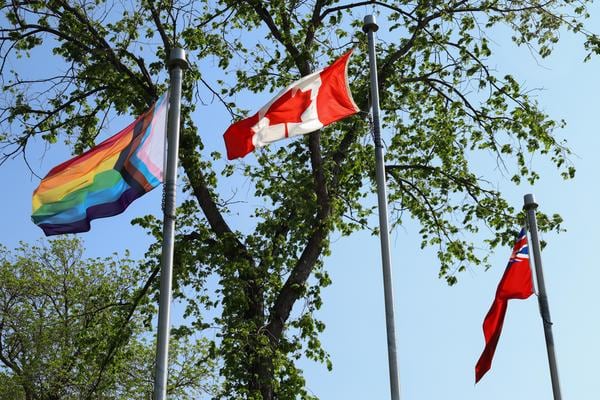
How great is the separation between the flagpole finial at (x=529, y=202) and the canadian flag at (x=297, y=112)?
500 cm

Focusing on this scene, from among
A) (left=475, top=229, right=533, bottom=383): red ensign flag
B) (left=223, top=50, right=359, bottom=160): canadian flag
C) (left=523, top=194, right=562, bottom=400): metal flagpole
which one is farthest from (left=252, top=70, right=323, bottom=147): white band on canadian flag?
(left=523, top=194, right=562, bottom=400): metal flagpole

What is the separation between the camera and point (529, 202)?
15.7 m

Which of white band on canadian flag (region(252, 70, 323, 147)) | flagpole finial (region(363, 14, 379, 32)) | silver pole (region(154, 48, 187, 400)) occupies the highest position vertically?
flagpole finial (region(363, 14, 379, 32))

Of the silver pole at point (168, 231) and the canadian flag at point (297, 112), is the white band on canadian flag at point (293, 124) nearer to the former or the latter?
the canadian flag at point (297, 112)

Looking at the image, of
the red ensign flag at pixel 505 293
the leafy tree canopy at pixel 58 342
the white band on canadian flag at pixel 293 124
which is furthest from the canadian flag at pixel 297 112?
the leafy tree canopy at pixel 58 342

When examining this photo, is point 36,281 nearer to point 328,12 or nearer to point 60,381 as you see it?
point 60,381

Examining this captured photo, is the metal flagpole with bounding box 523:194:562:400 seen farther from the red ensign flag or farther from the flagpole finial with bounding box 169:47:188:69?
the flagpole finial with bounding box 169:47:188:69

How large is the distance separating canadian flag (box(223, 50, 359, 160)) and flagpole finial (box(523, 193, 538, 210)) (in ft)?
16.4

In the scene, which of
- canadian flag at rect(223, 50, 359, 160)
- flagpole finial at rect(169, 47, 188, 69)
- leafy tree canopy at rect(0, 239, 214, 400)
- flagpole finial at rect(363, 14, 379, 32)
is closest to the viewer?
flagpole finial at rect(169, 47, 188, 69)

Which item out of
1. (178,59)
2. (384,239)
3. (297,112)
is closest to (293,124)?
(297,112)

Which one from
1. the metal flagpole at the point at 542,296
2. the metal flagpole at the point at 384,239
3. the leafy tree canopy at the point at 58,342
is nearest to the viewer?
the metal flagpole at the point at 384,239

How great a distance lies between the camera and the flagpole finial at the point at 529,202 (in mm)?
15656

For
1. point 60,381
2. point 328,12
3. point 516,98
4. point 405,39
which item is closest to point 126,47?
point 328,12

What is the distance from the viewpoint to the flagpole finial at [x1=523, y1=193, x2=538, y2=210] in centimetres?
1566
